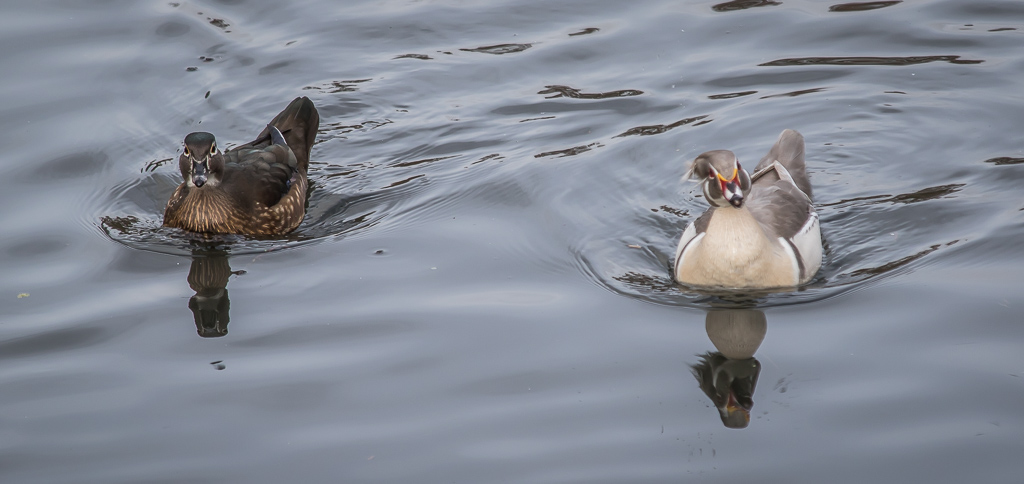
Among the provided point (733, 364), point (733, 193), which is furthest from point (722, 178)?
point (733, 364)

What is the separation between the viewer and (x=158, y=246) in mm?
9016

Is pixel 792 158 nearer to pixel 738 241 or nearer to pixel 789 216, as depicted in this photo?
pixel 789 216

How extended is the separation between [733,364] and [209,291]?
13.5ft

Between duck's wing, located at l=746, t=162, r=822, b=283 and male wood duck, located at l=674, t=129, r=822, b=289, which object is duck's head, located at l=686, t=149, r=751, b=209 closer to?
male wood duck, located at l=674, t=129, r=822, b=289

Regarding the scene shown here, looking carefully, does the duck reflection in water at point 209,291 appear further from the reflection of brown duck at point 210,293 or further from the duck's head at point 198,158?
the duck's head at point 198,158

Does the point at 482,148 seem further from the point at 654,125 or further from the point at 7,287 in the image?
the point at 7,287

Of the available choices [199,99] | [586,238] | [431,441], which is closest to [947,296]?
[586,238]

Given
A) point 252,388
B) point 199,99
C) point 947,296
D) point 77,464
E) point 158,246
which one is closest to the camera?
point 77,464

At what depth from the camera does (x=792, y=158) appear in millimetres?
9391

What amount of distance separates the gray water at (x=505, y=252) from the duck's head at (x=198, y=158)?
0.60 metres

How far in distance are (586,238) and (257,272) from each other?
277 centimetres

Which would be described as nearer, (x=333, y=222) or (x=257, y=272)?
(x=257, y=272)

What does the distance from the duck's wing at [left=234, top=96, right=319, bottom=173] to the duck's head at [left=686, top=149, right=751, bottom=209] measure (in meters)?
4.40

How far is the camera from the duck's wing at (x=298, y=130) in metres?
10.3
